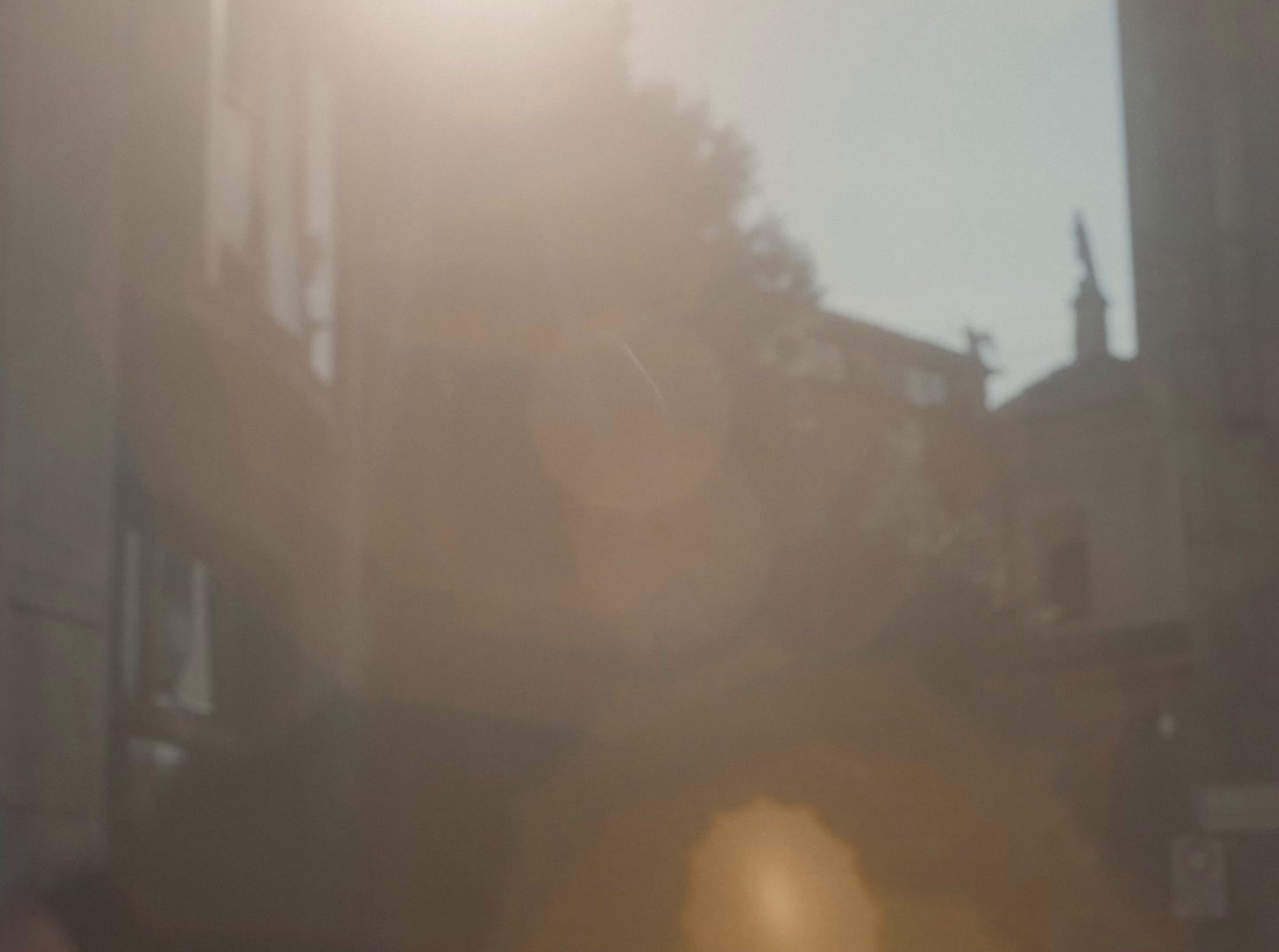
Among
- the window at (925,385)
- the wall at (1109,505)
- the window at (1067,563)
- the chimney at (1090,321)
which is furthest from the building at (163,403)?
the window at (925,385)

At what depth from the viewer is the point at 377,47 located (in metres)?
15.5

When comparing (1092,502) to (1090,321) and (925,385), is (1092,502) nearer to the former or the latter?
(1090,321)

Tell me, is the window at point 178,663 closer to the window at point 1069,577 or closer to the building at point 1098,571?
the building at point 1098,571

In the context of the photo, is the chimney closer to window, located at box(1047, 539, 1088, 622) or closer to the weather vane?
the weather vane

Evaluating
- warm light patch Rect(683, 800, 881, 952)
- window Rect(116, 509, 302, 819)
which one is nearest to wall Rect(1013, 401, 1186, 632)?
warm light patch Rect(683, 800, 881, 952)

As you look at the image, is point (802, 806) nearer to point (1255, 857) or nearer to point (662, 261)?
point (1255, 857)

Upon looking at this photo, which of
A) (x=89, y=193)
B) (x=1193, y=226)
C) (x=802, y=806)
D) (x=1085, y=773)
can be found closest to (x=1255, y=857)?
(x=802, y=806)

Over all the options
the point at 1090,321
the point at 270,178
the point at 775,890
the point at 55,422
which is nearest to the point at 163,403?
the point at 270,178

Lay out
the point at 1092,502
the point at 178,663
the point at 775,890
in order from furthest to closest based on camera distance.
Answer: the point at 1092,502
the point at 775,890
the point at 178,663

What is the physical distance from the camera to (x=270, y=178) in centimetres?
1100

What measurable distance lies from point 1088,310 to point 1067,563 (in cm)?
786

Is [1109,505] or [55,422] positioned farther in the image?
[1109,505]

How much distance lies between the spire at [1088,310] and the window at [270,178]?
3048cm

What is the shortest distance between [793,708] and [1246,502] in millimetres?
4630
